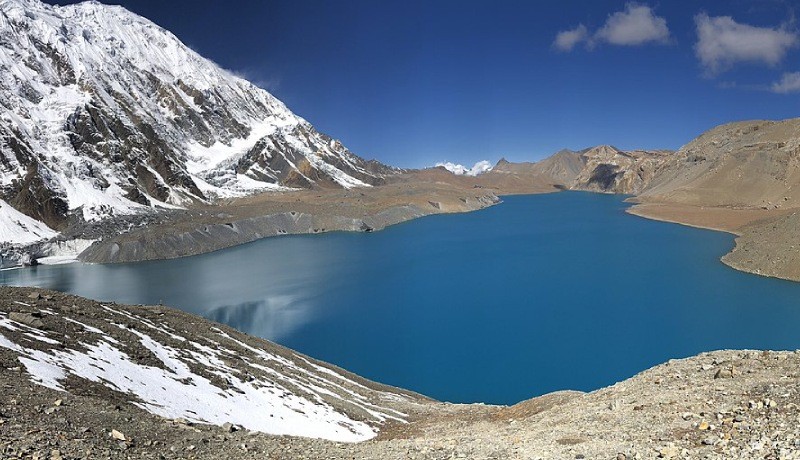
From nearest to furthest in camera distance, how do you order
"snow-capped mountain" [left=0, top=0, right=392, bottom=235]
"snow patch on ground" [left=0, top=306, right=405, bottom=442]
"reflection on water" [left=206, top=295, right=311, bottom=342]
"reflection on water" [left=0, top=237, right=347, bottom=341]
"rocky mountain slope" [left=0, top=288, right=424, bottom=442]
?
"rocky mountain slope" [left=0, top=288, right=424, bottom=442]
"snow patch on ground" [left=0, top=306, right=405, bottom=442]
"reflection on water" [left=206, top=295, right=311, bottom=342]
"reflection on water" [left=0, top=237, right=347, bottom=341]
"snow-capped mountain" [left=0, top=0, right=392, bottom=235]

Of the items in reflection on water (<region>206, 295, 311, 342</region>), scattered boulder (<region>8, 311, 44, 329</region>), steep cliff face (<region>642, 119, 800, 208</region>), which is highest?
steep cliff face (<region>642, 119, 800, 208</region>)

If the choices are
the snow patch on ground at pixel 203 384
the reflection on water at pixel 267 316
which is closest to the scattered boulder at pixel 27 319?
the snow patch on ground at pixel 203 384

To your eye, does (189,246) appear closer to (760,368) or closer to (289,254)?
(289,254)

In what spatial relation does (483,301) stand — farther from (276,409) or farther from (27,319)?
(27,319)

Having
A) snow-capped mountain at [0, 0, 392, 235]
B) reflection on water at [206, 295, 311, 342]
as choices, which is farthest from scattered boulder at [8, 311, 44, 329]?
snow-capped mountain at [0, 0, 392, 235]

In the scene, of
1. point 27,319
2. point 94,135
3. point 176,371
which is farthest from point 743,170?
point 94,135

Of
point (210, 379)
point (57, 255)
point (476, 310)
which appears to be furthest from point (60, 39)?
point (210, 379)

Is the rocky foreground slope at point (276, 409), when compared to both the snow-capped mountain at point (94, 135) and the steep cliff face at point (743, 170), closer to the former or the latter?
the snow-capped mountain at point (94, 135)

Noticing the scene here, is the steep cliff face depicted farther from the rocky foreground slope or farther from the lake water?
the rocky foreground slope
